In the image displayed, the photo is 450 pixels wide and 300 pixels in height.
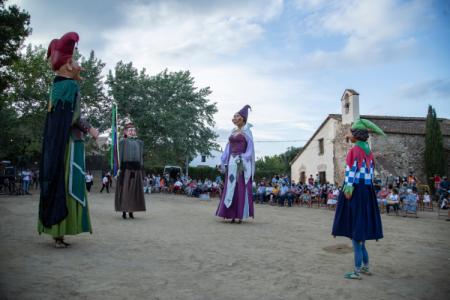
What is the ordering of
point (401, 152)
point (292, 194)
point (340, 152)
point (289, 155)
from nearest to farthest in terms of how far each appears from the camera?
point (292, 194), point (401, 152), point (340, 152), point (289, 155)

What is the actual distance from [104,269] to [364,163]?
320 cm

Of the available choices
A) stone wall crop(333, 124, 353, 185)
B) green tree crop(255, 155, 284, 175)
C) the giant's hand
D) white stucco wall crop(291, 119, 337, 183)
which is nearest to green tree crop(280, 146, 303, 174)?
green tree crop(255, 155, 284, 175)

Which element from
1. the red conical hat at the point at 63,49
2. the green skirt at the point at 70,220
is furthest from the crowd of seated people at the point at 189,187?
the red conical hat at the point at 63,49

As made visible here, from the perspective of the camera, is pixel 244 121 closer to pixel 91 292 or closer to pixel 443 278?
pixel 443 278

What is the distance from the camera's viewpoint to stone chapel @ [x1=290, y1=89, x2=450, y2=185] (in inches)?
864

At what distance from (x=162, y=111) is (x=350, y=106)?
608 inches

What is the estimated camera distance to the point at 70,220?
4.37 metres

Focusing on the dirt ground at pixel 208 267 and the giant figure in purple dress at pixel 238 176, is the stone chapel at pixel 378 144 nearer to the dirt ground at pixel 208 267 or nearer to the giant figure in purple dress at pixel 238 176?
the giant figure in purple dress at pixel 238 176

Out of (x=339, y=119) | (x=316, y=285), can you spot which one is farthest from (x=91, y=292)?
(x=339, y=119)

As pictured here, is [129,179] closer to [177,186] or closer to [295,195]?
[295,195]

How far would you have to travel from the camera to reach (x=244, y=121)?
819 centimetres

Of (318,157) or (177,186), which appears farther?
(318,157)

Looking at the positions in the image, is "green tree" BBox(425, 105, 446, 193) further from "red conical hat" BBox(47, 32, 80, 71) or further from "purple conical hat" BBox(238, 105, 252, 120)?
"red conical hat" BBox(47, 32, 80, 71)

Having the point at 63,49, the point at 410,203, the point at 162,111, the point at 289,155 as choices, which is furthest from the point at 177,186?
the point at 289,155
